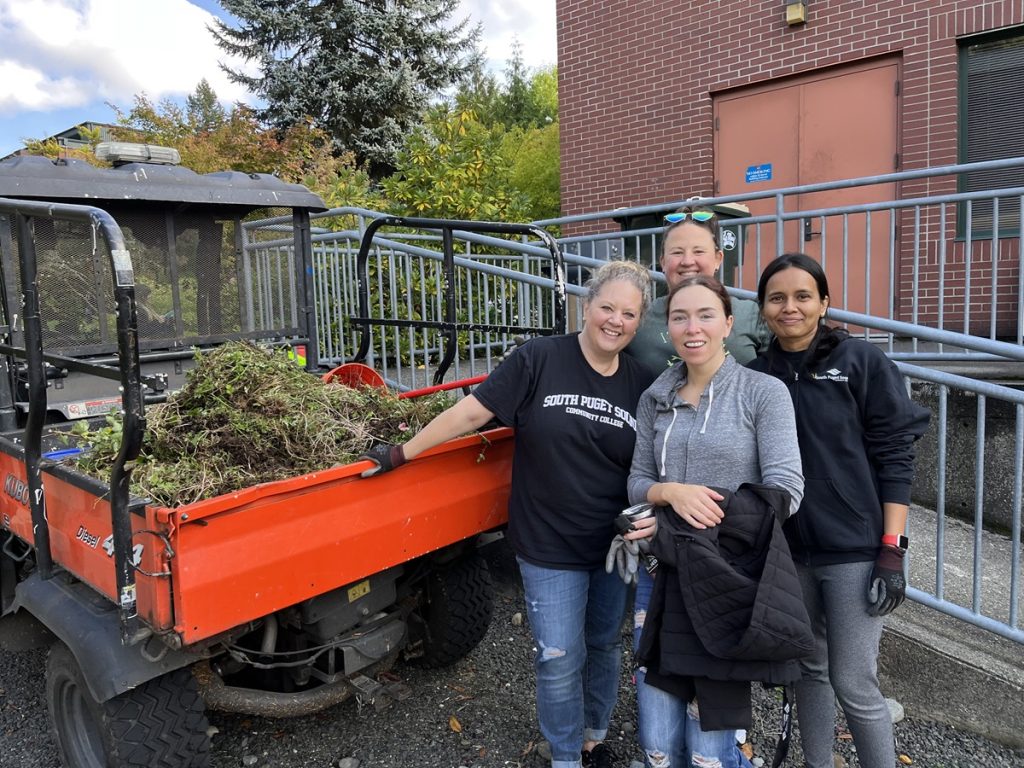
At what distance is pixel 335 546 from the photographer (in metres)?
2.28

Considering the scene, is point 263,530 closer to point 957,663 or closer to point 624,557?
point 624,557

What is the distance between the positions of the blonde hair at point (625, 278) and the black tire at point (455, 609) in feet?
4.60

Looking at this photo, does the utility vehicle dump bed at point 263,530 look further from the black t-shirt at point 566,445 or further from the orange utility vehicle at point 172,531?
the black t-shirt at point 566,445

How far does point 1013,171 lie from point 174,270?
22.2 feet

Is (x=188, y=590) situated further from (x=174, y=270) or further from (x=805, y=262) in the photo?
(x=174, y=270)

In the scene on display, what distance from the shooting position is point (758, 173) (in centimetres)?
787

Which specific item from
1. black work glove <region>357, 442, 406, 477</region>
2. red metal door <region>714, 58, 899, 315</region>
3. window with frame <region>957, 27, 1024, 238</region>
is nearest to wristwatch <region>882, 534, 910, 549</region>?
black work glove <region>357, 442, 406, 477</region>

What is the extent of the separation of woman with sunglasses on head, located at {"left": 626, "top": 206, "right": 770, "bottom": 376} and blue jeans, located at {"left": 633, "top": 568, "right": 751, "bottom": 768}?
0.89 m

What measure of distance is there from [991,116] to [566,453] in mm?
6348

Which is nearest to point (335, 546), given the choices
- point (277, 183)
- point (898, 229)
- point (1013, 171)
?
point (277, 183)

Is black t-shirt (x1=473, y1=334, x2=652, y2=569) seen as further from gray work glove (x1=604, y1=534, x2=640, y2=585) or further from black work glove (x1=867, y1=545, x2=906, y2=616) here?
black work glove (x1=867, y1=545, x2=906, y2=616)

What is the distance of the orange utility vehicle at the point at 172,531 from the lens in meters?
2.02

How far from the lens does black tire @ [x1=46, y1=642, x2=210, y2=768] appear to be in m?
2.27

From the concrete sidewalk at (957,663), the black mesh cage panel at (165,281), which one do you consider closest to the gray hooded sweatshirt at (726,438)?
the concrete sidewalk at (957,663)
